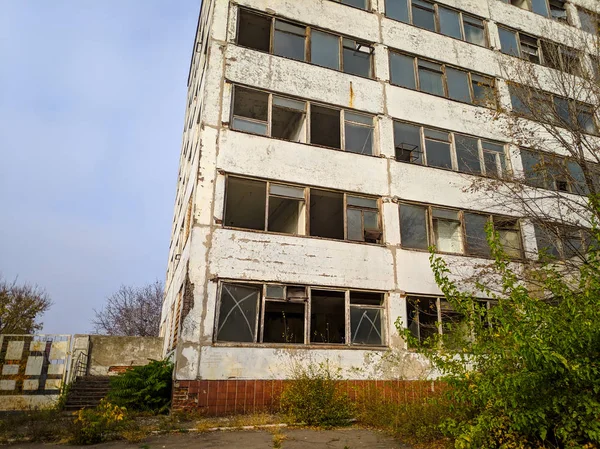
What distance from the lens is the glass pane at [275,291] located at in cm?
1098

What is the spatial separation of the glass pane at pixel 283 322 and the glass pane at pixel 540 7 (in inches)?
736

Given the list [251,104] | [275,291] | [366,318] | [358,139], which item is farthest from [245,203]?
[366,318]

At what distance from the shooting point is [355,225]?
12.7 m

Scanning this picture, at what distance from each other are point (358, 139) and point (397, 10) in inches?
254

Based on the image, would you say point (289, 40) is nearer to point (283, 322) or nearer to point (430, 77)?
point (430, 77)

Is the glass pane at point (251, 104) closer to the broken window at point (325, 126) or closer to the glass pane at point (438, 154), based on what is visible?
the broken window at point (325, 126)

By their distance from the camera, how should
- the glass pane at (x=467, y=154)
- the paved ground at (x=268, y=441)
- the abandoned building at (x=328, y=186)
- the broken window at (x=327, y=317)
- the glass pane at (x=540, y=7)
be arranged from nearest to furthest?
the paved ground at (x=268, y=441), the abandoned building at (x=328, y=186), the broken window at (x=327, y=317), the glass pane at (x=467, y=154), the glass pane at (x=540, y=7)

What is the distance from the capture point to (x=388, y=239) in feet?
42.1

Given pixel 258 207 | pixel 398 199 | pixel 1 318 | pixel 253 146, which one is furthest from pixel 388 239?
pixel 1 318

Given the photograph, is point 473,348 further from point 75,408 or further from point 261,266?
point 75,408

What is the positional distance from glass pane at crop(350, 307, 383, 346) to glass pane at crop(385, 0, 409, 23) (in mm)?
11429

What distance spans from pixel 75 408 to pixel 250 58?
11273 mm

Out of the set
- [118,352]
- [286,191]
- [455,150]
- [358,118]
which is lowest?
[118,352]

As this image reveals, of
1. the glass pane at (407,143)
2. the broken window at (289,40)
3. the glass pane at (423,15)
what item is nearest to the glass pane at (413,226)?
the glass pane at (407,143)
